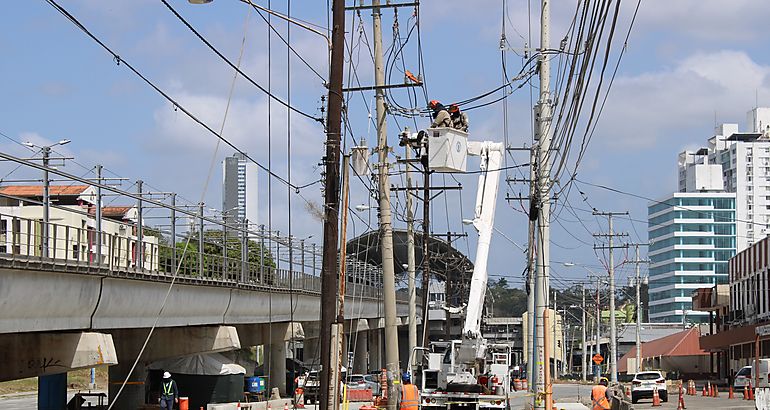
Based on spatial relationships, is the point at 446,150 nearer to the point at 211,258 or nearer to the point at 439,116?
the point at 439,116

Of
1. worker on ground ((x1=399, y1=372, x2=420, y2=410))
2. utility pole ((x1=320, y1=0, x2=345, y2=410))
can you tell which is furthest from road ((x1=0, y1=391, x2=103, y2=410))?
utility pole ((x1=320, y1=0, x2=345, y2=410))

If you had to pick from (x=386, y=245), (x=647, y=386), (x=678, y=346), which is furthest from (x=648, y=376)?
(x=678, y=346)

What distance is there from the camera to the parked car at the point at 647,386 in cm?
5675

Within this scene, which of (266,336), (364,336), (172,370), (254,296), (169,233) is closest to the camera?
(169,233)

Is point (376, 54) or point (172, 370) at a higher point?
point (376, 54)

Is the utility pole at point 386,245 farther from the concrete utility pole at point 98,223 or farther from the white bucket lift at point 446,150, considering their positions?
the concrete utility pole at point 98,223

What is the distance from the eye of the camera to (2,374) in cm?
2167

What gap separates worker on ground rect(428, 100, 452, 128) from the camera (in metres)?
29.8

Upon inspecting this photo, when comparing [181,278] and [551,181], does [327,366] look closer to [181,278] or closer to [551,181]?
[181,278]

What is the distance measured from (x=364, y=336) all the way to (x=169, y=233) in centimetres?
6032

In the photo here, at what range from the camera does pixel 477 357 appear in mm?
36625

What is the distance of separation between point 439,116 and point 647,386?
103ft

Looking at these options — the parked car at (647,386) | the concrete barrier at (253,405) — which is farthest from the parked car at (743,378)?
the concrete barrier at (253,405)

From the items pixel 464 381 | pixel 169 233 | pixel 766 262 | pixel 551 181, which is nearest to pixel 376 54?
pixel 551 181
